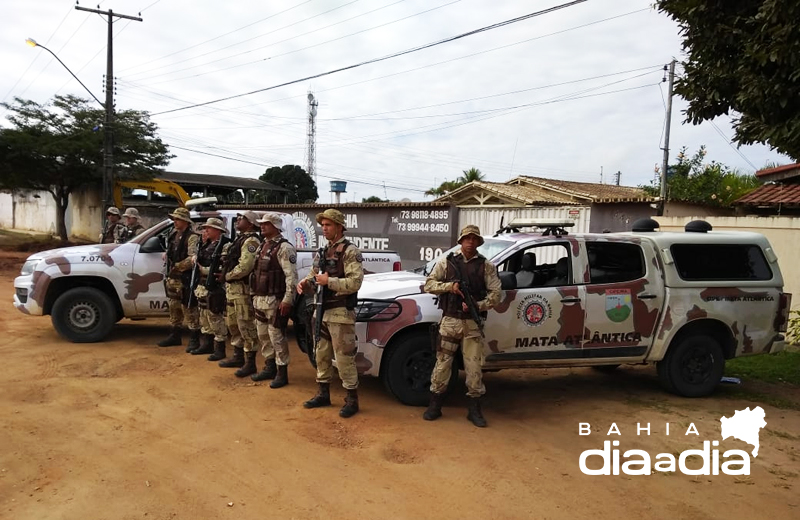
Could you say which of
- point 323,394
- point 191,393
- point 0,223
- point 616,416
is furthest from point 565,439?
point 0,223

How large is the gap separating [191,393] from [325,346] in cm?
150

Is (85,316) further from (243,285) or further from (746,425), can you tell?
(746,425)

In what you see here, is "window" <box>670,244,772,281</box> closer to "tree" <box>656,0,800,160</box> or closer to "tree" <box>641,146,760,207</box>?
"tree" <box>656,0,800,160</box>

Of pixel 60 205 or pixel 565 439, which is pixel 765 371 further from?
pixel 60 205

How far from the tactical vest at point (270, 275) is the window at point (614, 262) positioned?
3131mm

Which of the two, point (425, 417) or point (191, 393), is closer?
point (425, 417)

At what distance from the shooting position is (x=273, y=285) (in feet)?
17.6

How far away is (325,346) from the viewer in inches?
192

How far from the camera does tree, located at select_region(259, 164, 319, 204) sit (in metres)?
47.6

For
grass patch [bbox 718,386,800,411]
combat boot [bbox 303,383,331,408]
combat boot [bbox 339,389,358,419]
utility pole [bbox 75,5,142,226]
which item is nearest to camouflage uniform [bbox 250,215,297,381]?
combat boot [bbox 303,383,331,408]

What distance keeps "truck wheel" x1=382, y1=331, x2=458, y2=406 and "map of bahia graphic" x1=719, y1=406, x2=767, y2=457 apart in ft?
8.20

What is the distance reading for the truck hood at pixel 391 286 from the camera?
199 inches

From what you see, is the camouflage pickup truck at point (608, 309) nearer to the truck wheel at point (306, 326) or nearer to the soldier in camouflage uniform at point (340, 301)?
the soldier in camouflage uniform at point (340, 301)

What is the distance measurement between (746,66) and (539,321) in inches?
116
